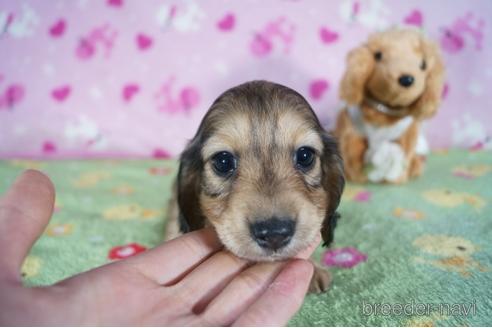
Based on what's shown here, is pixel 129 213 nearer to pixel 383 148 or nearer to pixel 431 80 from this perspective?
pixel 383 148

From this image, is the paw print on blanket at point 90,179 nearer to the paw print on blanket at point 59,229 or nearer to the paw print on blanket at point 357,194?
the paw print on blanket at point 59,229

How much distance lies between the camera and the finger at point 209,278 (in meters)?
1.39

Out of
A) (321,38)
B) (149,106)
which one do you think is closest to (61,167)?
(149,106)

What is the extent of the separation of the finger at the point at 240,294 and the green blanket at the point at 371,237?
0.62ft

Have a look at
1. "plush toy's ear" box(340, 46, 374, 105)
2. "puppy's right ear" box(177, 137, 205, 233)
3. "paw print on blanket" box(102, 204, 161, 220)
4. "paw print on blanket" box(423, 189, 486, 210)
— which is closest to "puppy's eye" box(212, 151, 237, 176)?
"puppy's right ear" box(177, 137, 205, 233)

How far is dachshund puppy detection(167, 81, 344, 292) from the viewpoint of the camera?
54.8 inches

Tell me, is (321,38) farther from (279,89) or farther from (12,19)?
(12,19)

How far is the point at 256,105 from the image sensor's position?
1.64 m

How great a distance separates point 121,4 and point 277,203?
8.52ft

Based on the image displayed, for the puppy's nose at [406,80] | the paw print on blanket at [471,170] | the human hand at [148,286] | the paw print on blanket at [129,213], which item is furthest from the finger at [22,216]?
the paw print on blanket at [471,170]

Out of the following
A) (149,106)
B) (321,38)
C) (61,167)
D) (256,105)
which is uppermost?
(321,38)

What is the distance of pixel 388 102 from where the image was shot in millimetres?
2682

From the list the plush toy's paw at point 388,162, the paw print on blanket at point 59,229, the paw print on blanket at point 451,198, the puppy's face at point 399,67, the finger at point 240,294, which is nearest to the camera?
the finger at point 240,294

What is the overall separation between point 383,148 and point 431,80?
0.46 metres
